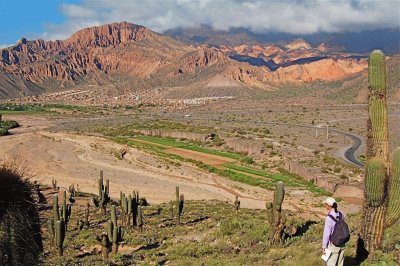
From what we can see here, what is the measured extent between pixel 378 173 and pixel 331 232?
2.50 meters

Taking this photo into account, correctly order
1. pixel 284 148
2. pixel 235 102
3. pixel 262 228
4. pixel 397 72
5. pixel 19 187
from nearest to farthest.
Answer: pixel 19 187 → pixel 262 228 → pixel 284 148 → pixel 397 72 → pixel 235 102

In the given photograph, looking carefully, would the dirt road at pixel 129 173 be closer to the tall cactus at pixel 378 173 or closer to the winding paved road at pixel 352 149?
the winding paved road at pixel 352 149

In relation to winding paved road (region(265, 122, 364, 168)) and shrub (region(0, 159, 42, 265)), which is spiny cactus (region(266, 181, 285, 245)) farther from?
winding paved road (region(265, 122, 364, 168))

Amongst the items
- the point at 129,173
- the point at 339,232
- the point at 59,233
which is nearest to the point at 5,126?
the point at 129,173

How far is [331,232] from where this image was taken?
905cm

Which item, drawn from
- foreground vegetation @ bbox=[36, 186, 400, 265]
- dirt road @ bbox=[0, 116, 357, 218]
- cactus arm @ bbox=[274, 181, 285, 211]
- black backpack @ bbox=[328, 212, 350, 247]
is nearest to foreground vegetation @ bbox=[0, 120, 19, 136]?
dirt road @ bbox=[0, 116, 357, 218]

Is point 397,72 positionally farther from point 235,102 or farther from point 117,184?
point 117,184

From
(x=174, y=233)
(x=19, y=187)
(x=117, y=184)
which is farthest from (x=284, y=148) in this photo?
(x=19, y=187)

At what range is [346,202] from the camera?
34500mm

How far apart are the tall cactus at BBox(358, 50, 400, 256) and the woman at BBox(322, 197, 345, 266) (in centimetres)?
210

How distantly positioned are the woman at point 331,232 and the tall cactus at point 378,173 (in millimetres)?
2104

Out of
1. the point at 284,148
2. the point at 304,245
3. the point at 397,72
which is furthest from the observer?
the point at 397,72

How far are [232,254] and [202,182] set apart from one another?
99.8ft

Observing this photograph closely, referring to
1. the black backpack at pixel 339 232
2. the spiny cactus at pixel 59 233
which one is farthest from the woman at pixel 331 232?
the spiny cactus at pixel 59 233
